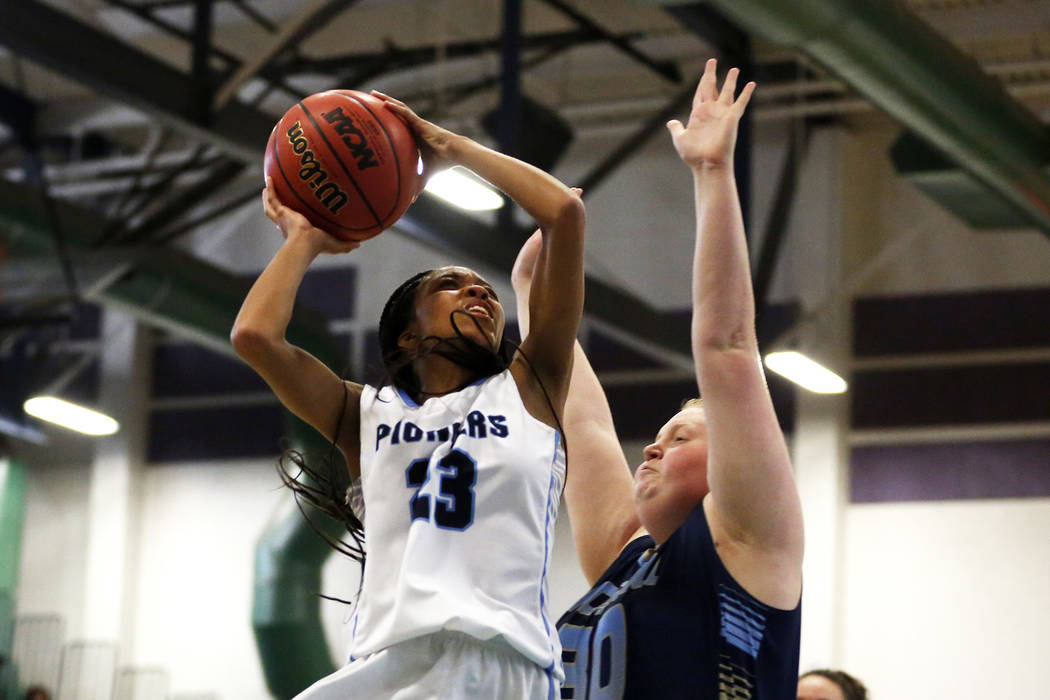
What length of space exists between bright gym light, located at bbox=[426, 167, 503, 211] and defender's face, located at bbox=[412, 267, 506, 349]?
5.10m

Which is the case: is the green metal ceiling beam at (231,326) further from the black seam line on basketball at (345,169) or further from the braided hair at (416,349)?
the braided hair at (416,349)

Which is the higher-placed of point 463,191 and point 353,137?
point 463,191

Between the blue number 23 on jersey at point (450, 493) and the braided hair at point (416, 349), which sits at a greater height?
the braided hair at point (416, 349)

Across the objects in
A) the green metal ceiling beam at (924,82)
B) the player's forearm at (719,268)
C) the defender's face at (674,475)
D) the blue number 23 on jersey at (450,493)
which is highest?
the green metal ceiling beam at (924,82)

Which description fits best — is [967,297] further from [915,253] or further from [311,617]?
[311,617]

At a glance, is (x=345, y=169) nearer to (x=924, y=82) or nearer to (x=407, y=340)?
(x=407, y=340)

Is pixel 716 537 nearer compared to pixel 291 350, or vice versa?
pixel 291 350

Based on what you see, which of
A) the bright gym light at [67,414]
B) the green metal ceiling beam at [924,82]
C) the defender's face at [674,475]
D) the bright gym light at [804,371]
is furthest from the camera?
the bright gym light at [67,414]

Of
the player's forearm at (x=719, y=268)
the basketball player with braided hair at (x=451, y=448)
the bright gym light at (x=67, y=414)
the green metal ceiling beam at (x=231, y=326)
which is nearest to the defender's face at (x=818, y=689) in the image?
the player's forearm at (x=719, y=268)

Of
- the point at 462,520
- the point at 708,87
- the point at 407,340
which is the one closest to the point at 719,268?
the point at 708,87

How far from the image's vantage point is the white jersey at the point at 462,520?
2.59 meters

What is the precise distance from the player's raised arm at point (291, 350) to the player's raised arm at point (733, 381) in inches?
25.9

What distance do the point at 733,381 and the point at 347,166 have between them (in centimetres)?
84

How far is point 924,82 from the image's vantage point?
299 inches
